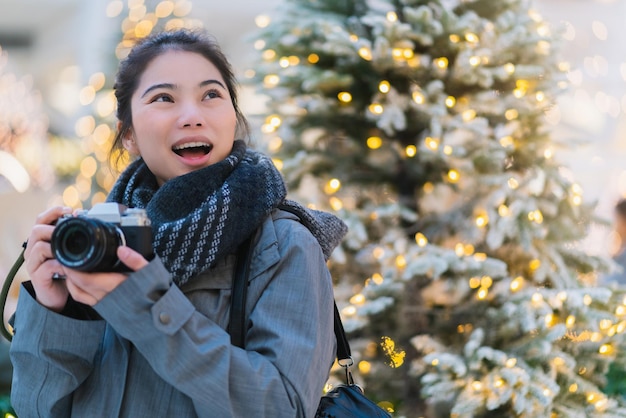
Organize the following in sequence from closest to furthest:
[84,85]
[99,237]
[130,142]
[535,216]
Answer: [99,237] → [130,142] → [535,216] → [84,85]

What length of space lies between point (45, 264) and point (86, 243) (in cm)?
12

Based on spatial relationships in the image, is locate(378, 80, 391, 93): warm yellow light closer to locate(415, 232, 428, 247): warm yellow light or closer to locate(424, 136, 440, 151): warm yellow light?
locate(424, 136, 440, 151): warm yellow light

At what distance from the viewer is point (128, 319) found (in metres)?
0.87

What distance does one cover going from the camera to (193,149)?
1.08 m

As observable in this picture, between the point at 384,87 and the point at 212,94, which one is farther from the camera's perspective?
the point at 384,87

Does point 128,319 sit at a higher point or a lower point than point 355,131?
higher

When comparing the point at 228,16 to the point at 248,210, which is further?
the point at 228,16

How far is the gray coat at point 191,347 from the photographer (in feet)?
2.87

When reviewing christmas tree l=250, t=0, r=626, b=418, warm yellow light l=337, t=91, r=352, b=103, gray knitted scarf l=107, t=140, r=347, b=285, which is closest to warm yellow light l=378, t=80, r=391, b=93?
christmas tree l=250, t=0, r=626, b=418

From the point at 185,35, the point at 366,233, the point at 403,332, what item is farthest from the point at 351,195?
the point at 185,35

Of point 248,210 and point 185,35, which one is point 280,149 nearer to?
point 185,35

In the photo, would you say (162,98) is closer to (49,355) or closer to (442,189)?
(49,355)

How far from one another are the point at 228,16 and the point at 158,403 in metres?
7.45

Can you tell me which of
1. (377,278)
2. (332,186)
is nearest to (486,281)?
(377,278)
